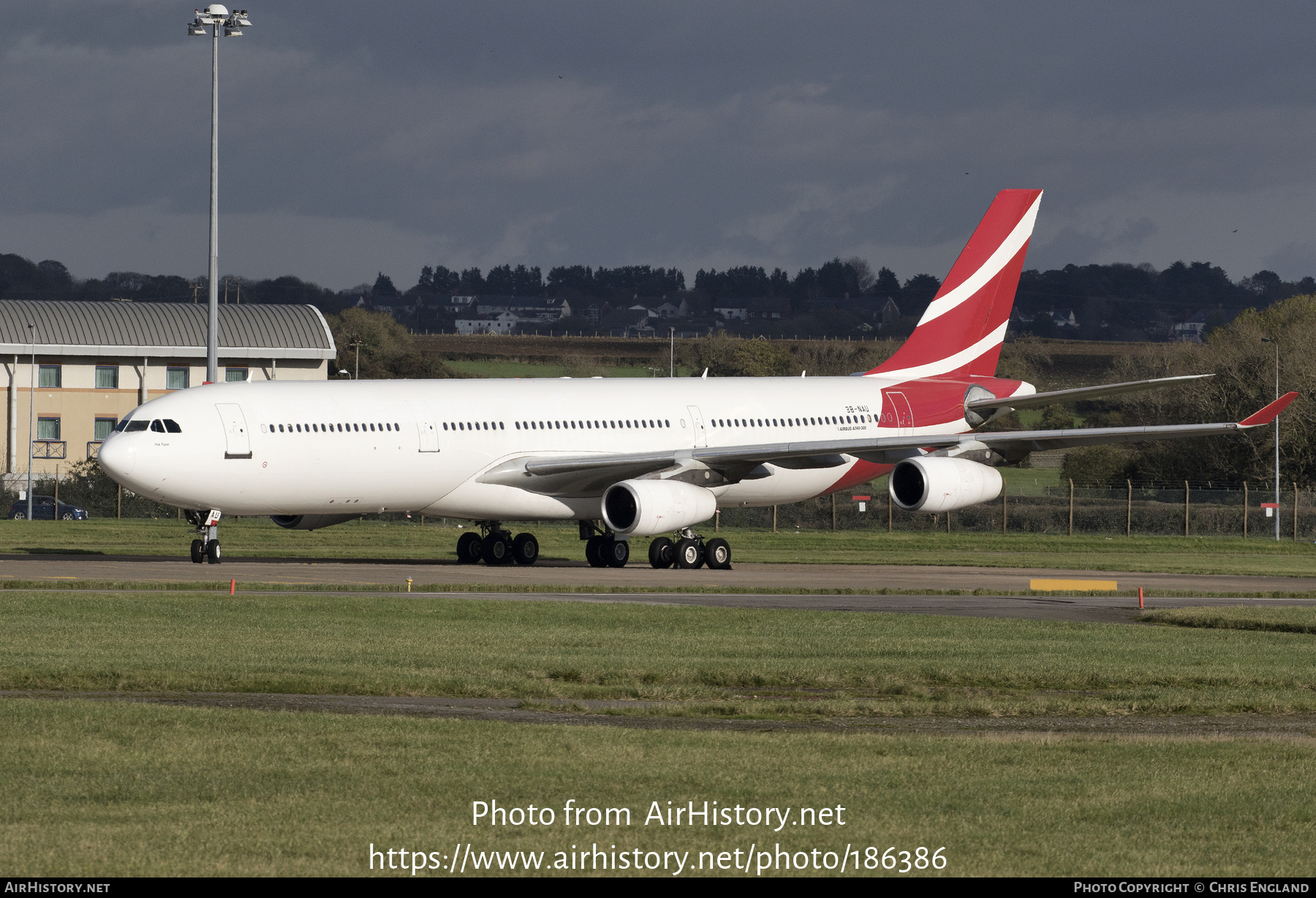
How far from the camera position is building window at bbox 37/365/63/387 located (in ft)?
299

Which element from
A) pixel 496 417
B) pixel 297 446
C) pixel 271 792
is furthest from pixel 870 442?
pixel 271 792

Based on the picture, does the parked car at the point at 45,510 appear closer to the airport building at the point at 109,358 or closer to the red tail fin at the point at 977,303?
the airport building at the point at 109,358

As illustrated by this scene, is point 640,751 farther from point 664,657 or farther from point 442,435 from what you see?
point 442,435

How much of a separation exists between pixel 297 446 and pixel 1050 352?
459 ft

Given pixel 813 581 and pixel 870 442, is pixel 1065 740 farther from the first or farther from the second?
pixel 870 442

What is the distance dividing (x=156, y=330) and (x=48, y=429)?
7.75 m

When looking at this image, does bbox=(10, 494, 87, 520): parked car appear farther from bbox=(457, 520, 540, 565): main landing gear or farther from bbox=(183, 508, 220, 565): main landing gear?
bbox=(183, 508, 220, 565): main landing gear

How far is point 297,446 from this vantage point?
3300cm

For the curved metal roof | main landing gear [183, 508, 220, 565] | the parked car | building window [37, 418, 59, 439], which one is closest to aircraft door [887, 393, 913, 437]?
main landing gear [183, 508, 220, 565]

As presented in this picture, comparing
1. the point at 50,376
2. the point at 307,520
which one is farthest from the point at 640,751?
the point at 50,376

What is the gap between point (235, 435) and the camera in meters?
32.5

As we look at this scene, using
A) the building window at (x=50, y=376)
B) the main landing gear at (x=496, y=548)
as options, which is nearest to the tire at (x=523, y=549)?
the main landing gear at (x=496, y=548)

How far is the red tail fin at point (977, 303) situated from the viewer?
4362 centimetres

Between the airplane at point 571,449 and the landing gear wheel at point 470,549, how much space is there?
0.05 metres
